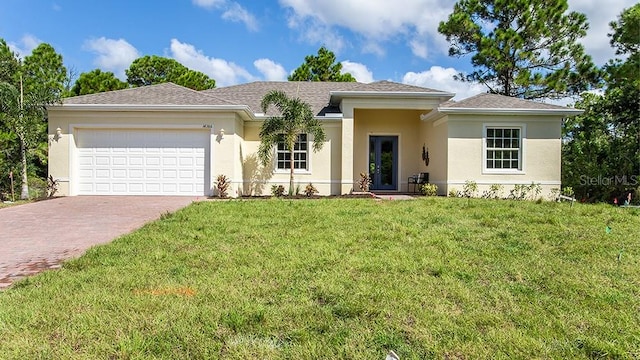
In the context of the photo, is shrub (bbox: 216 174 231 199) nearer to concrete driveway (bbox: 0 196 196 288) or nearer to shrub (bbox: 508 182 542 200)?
concrete driveway (bbox: 0 196 196 288)

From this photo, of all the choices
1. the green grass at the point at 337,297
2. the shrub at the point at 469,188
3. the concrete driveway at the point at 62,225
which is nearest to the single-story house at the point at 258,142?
the shrub at the point at 469,188

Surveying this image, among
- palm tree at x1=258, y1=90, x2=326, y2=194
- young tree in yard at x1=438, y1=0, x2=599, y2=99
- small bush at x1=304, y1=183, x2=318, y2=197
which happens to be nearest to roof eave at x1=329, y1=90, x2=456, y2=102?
palm tree at x1=258, y1=90, x2=326, y2=194

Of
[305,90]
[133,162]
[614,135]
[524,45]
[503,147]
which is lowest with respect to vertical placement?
[133,162]

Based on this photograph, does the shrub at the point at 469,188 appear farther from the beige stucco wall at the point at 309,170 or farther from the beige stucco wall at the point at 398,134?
the beige stucco wall at the point at 309,170

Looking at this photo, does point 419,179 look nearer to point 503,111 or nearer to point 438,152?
point 438,152

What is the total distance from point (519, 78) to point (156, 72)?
27.3m

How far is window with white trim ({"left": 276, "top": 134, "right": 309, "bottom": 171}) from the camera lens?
16.0 m

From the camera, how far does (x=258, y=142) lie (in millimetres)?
15828

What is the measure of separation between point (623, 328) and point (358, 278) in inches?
94.1

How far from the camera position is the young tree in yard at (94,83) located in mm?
25969

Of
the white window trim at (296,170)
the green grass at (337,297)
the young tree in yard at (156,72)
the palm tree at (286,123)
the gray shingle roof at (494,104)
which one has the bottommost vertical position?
the green grass at (337,297)

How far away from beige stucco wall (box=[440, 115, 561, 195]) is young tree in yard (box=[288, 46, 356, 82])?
1954 centimetres

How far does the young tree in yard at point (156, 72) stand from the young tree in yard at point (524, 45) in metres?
19.6

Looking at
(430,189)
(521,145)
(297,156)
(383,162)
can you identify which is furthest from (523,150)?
(297,156)
